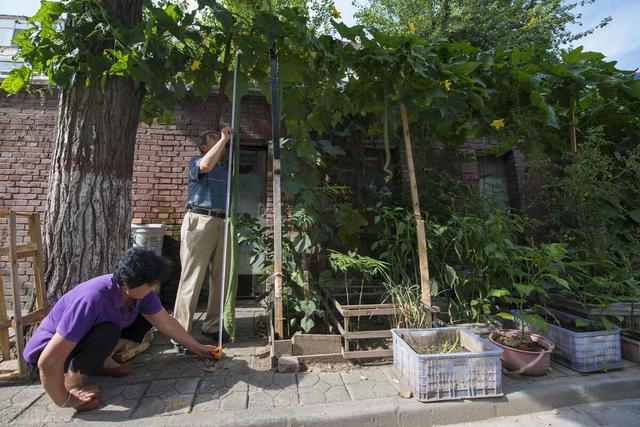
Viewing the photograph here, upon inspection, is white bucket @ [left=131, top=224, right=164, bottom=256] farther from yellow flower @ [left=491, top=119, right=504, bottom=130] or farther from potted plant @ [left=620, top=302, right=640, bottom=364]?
potted plant @ [left=620, top=302, right=640, bottom=364]

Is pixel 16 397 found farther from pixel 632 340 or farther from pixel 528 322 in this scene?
pixel 632 340

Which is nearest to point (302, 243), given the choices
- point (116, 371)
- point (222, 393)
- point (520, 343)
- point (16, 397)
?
point (222, 393)

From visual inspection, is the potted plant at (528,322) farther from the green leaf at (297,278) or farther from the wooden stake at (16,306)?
the wooden stake at (16,306)

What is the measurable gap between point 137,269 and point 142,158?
10.7 feet

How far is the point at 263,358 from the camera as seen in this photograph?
2.91m

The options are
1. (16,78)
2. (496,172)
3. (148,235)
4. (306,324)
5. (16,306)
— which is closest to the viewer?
(16,306)

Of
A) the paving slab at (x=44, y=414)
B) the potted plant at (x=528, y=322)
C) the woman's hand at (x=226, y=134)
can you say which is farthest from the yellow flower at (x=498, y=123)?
the paving slab at (x=44, y=414)

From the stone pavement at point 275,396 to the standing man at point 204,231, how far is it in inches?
18.1

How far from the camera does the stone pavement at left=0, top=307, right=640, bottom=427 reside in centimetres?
208

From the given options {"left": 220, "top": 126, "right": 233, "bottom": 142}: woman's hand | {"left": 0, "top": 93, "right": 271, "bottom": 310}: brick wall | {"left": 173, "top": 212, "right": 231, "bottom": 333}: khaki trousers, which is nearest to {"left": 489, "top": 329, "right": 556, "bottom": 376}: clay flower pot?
{"left": 173, "top": 212, "right": 231, "bottom": 333}: khaki trousers

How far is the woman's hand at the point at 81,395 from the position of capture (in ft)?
6.77

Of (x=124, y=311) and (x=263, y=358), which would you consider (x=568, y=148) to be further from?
(x=124, y=311)

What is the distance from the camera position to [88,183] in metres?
2.84

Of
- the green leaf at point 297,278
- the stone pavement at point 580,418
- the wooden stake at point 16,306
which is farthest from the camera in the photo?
the green leaf at point 297,278
